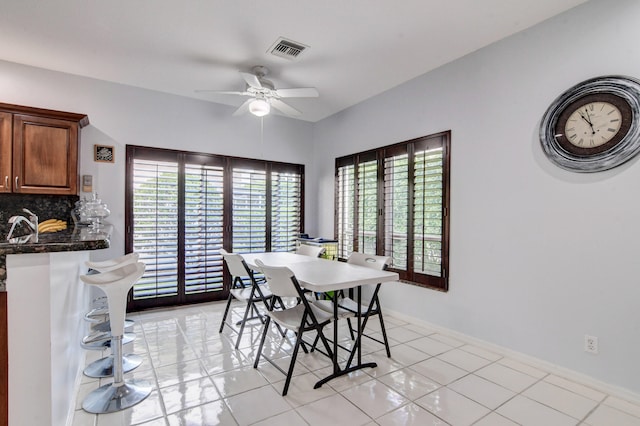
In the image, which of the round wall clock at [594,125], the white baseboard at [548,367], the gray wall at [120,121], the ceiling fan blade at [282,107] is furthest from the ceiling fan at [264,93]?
the white baseboard at [548,367]

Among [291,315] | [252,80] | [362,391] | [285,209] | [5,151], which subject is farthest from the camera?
[285,209]

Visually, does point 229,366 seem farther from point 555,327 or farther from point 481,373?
point 555,327

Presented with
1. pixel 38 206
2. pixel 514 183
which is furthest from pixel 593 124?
pixel 38 206

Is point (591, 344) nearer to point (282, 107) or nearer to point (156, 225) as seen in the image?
point (282, 107)

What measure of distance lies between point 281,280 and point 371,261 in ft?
3.72

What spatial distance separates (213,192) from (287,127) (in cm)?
164

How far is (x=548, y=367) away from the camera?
2.59 m

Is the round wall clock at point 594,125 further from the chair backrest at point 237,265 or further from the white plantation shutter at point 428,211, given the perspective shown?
the chair backrest at point 237,265

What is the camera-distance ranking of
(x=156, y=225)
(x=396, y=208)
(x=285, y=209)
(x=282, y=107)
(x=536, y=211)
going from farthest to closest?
(x=285, y=209)
(x=156, y=225)
(x=396, y=208)
(x=282, y=107)
(x=536, y=211)

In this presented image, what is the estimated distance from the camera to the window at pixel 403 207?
345 centimetres

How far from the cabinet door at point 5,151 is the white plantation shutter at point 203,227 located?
175cm

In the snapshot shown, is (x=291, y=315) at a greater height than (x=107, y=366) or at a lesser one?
greater

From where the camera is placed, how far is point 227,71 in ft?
11.8

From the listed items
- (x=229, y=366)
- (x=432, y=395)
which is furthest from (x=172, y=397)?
(x=432, y=395)
